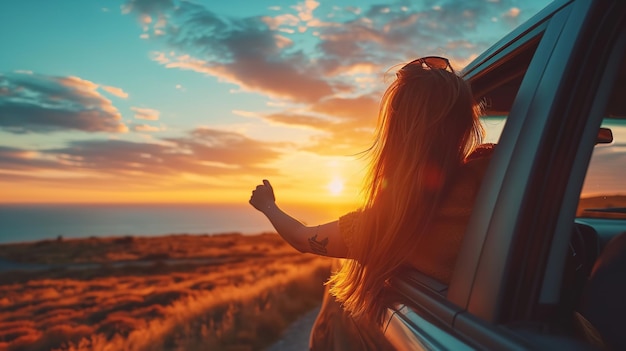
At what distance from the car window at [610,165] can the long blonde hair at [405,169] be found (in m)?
0.44

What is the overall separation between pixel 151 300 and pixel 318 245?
24.4m

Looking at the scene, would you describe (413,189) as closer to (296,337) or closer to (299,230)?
(299,230)

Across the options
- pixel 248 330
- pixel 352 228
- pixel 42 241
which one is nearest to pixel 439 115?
pixel 352 228

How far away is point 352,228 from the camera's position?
1.96 m

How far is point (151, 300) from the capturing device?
24766 mm

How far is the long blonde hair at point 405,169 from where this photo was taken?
183 cm

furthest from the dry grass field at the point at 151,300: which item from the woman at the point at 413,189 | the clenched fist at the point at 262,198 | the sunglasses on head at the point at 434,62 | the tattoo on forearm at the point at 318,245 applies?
the sunglasses on head at the point at 434,62

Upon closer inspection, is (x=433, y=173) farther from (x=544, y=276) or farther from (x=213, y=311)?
(x=213, y=311)

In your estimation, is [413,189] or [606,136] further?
[413,189]

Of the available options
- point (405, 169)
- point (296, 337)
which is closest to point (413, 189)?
point (405, 169)

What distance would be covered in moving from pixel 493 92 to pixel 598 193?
718 millimetres

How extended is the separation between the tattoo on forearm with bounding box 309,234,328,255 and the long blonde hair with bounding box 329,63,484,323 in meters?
0.12

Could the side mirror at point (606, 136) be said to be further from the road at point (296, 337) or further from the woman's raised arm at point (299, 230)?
the road at point (296, 337)

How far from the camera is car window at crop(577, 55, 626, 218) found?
153 centimetres
